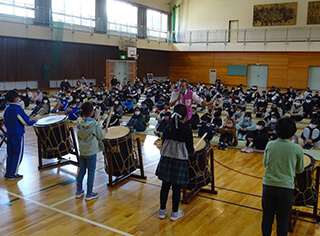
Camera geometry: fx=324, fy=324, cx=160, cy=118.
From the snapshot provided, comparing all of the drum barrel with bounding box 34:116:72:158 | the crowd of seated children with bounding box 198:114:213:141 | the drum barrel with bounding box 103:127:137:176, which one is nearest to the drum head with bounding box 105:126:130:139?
the drum barrel with bounding box 103:127:137:176

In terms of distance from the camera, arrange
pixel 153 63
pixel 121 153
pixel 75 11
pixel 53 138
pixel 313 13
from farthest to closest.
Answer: pixel 153 63
pixel 313 13
pixel 75 11
pixel 53 138
pixel 121 153

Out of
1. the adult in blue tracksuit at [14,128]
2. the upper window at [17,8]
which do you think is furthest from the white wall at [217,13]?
the adult in blue tracksuit at [14,128]

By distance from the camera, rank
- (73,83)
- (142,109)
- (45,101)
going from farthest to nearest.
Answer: (73,83) → (45,101) → (142,109)

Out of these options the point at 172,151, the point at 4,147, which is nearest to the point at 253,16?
the point at 4,147

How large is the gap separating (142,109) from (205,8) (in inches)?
886

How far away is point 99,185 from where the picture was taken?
6.43m

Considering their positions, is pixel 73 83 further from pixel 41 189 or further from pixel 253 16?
pixel 41 189

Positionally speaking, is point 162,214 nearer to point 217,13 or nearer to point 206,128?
point 206,128

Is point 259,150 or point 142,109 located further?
point 142,109

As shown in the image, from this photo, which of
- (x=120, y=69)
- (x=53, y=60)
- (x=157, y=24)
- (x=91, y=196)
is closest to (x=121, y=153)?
(x=91, y=196)

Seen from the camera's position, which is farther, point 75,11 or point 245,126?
point 75,11

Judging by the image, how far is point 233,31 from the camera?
30109 mm

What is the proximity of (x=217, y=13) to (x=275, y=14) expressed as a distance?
5588 millimetres

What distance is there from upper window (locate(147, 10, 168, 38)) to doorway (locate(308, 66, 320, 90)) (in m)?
14.1
